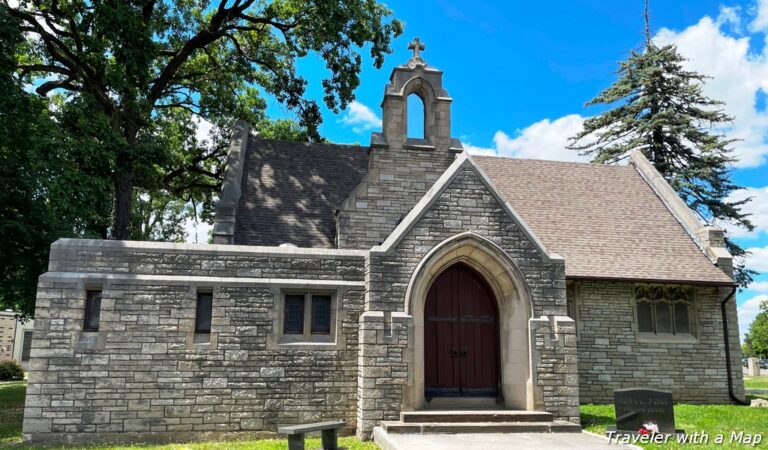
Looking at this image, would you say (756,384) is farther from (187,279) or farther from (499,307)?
(187,279)

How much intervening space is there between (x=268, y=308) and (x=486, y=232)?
4400 mm

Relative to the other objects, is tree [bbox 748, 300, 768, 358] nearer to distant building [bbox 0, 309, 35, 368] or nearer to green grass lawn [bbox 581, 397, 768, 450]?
green grass lawn [bbox 581, 397, 768, 450]

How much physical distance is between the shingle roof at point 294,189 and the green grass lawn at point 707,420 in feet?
23.8

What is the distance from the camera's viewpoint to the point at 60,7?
17.8m

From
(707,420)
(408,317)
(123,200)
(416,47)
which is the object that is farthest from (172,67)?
(707,420)

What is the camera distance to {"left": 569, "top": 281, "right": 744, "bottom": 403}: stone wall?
46.4 feet

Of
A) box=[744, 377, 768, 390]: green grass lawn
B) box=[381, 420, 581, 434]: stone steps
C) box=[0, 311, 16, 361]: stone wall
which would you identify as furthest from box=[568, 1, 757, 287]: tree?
box=[0, 311, 16, 361]: stone wall

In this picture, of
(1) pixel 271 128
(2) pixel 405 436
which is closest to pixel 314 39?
(1) pixel 271 128

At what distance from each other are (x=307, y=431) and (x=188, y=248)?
428 centimetres

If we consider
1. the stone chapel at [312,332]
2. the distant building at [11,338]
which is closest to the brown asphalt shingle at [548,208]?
the stone chapel at [312,332]

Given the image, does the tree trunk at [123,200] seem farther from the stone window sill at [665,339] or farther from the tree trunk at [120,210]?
the stone window sill at [665,339]

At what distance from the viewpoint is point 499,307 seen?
10.9m

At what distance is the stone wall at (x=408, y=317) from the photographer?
963cm

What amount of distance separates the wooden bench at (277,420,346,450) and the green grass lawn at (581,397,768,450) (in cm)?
Result: 476
